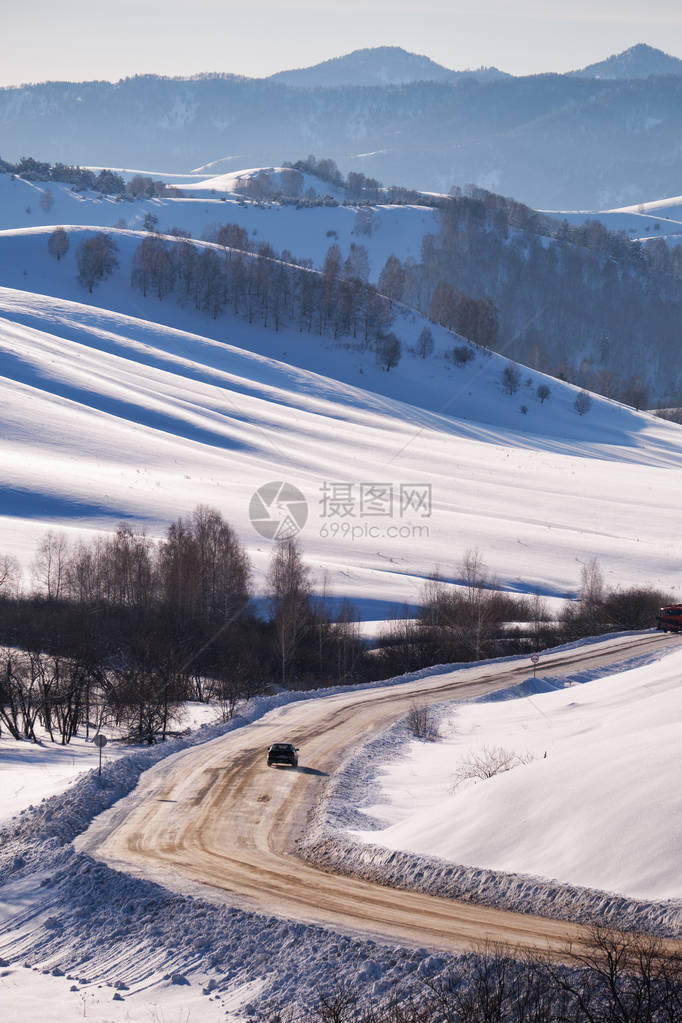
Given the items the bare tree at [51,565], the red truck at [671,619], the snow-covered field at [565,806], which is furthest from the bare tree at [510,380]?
the snow-covered field at [565,806]

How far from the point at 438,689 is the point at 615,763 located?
18764mm

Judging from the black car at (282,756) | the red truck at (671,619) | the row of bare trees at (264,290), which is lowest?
the black car at (282,756)

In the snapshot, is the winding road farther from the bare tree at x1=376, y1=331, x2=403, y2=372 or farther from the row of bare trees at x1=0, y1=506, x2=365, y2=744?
the bare tree at x1=376, y1=331, x2=403, y2=372

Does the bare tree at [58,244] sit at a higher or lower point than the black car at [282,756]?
higher

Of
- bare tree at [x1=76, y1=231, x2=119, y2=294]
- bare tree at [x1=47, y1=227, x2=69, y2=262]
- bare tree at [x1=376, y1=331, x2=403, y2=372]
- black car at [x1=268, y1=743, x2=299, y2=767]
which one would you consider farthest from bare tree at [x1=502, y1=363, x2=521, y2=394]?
black car at [x1=268, y1=743, x2=299, y2=767]

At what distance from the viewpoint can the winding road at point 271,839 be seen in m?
15.4

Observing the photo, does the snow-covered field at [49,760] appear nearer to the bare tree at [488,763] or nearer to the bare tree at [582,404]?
the bare tree at [488,763]

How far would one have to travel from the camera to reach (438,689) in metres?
37.3

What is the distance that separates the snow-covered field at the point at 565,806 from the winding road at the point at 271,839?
1.36m

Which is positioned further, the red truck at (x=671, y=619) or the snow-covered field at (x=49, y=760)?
Answer: the red truck at (x=671, y=619)

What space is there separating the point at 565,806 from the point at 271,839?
20.9ft

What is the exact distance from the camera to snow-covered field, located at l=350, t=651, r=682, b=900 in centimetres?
1591

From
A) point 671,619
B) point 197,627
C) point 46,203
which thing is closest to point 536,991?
point 197,627

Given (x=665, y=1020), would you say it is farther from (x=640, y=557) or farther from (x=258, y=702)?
(x=640, y=557)
